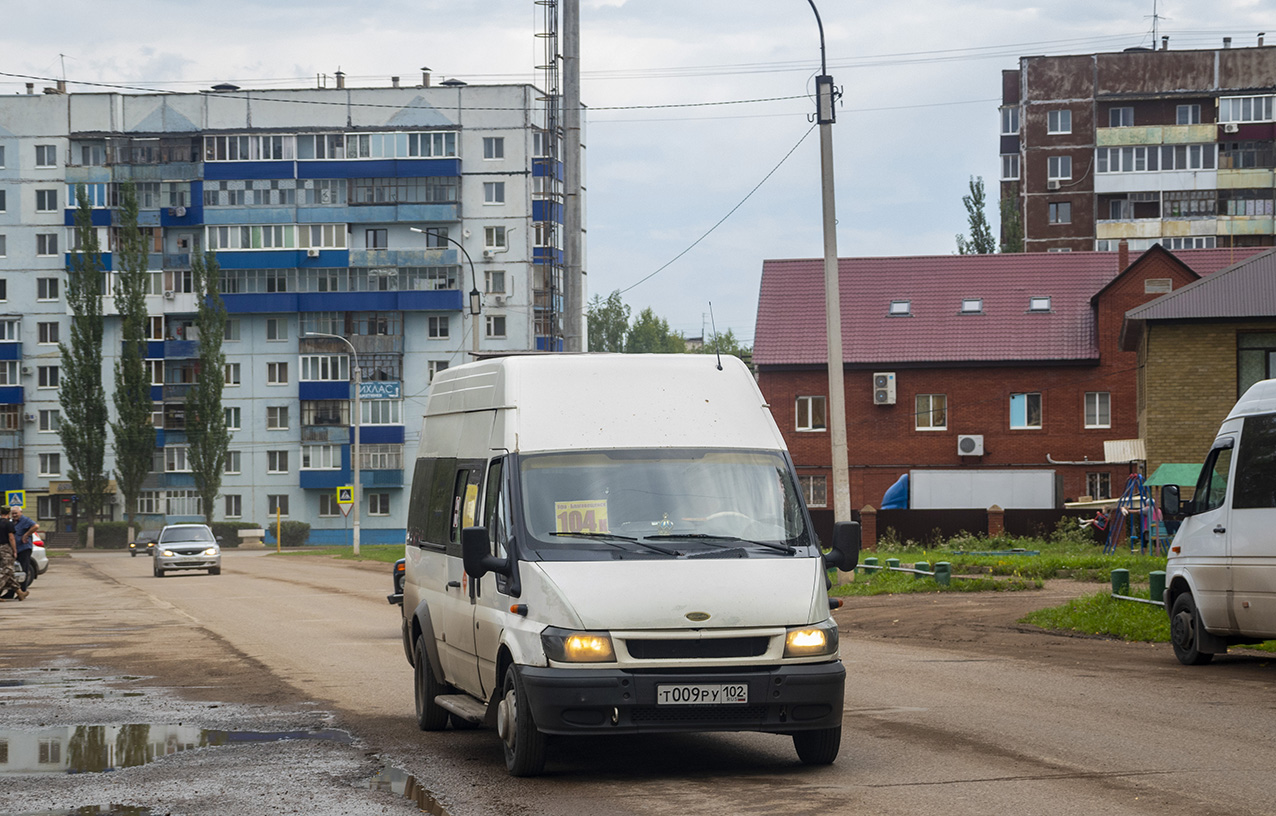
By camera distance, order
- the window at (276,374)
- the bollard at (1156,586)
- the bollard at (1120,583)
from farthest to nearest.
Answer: the window at (276,374)
the bollard at (1120,583)
the bollard at (1156,586)

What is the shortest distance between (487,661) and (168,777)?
1856mm

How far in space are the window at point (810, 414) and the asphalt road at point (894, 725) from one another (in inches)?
1326

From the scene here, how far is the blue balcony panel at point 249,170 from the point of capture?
84.1 metres

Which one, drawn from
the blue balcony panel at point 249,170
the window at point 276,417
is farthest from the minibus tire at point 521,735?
the window at point 276,417

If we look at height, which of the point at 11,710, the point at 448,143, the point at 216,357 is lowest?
the point at 11,710

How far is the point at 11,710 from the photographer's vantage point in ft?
38.7

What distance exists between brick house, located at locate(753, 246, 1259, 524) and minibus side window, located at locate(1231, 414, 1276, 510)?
131 feet

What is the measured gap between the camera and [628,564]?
→ 819 centimetres

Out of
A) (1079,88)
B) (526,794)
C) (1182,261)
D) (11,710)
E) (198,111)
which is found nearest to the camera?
(526,794)

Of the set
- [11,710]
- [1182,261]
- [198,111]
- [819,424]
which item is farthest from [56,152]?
[11,710]

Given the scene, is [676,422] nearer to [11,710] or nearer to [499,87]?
[11,710]

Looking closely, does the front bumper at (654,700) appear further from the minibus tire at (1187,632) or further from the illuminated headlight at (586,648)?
the minibus tire at (1187,632)

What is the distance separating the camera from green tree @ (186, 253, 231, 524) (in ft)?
260

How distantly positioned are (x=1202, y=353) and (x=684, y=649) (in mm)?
32166
